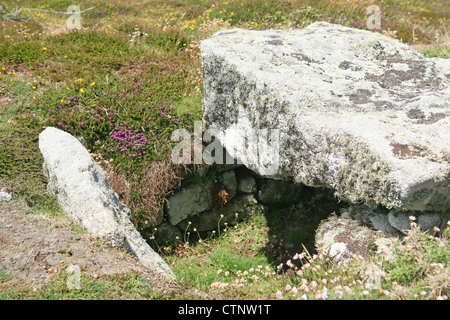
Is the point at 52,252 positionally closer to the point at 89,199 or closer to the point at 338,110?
the point at 89,199

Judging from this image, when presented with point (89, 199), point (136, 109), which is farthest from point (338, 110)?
point (136, 109)

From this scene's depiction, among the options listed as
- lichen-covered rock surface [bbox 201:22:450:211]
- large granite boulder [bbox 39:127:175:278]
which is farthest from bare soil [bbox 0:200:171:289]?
lichen-covered rock surface [bbox 201:22:450:211]

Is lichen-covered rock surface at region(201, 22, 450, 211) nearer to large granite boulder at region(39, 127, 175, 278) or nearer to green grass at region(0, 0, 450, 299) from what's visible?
green grass at region(0, 0, 450, 299)

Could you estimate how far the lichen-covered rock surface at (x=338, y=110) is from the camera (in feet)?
11.6

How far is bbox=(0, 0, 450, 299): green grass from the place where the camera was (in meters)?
3.50

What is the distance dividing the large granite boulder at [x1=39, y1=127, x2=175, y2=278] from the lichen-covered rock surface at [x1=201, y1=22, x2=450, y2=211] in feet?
6.27

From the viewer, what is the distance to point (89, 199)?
4.53 metres

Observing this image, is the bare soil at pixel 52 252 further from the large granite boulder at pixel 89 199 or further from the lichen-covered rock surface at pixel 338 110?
the lichen-covered rock surface at pixel 338 110

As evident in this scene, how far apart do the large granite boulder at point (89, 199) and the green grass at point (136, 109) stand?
519 millimetres

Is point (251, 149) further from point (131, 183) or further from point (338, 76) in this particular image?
point (131, 183)

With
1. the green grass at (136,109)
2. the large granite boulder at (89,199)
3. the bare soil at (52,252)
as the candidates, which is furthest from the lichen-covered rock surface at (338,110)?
the bare soil at (52,252)

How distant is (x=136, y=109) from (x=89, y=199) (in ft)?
9.27

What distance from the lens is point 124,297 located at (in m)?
3.33
